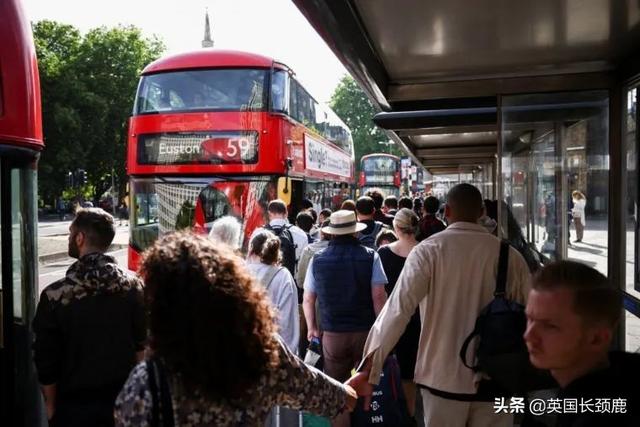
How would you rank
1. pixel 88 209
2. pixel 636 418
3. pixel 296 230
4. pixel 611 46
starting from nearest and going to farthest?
Result: pixel 636 418 → pixel 88 209 → pixel 611 46 → pixel 296 230

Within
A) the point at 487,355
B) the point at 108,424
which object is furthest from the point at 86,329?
the point at 487,355

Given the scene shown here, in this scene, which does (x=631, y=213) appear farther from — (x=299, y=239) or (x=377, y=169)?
(x=377, y=169)

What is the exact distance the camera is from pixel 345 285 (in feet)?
15.0

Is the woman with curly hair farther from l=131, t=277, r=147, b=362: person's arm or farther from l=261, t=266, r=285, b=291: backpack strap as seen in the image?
l=261, t=266, r=285, b=291: backpack strap

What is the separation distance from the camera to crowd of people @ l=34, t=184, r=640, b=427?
169 centimetres

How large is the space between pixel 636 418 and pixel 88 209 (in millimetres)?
2904

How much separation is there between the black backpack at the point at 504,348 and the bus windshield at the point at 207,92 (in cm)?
742

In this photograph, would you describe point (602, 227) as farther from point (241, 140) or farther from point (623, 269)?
point (241, 140)

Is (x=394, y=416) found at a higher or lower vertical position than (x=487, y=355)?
lower

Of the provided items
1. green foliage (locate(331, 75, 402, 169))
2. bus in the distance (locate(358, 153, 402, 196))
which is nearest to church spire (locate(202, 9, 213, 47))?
green foliage (locate(331, 75, 402, 169))

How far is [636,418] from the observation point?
1426 millimetres

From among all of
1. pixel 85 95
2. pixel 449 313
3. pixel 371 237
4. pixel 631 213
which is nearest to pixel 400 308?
pixel 449 313

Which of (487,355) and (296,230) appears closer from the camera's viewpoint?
(487,355)

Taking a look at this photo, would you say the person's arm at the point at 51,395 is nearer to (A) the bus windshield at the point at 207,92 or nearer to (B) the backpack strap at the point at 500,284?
(B) the backpack strap at the point at 500,284
